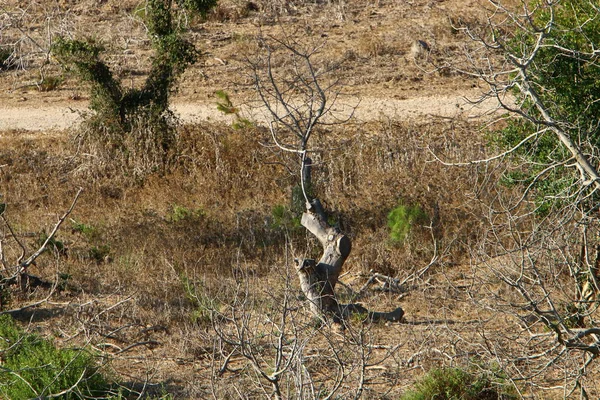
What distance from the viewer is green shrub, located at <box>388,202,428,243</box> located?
1125 cm

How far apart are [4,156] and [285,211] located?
477cm

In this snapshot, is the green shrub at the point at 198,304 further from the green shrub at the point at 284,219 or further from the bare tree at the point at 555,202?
the bare tree at the point at 555,202

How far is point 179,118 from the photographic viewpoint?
569 inches

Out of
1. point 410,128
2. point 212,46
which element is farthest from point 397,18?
point 410,128

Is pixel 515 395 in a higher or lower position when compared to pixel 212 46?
higher

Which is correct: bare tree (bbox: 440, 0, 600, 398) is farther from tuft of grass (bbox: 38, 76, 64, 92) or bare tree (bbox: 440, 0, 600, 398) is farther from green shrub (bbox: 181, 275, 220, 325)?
tuft of grass (bbox: 38, 76, 64, 92)

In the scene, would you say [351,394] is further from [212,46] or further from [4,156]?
[212,46]

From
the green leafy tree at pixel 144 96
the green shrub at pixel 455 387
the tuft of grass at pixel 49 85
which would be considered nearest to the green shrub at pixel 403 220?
the green shrub at pixel 455 387

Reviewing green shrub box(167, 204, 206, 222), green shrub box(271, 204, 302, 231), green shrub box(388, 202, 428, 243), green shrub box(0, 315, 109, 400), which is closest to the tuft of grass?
green shrub box(167, 204, 206, 222)

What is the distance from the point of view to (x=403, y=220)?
11.4 metres

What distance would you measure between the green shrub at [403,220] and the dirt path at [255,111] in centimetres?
311

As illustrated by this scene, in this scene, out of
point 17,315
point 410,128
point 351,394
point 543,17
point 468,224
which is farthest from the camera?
point 410,128

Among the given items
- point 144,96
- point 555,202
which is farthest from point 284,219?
point 555,202

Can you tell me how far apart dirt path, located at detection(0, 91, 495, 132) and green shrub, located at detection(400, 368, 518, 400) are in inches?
278
